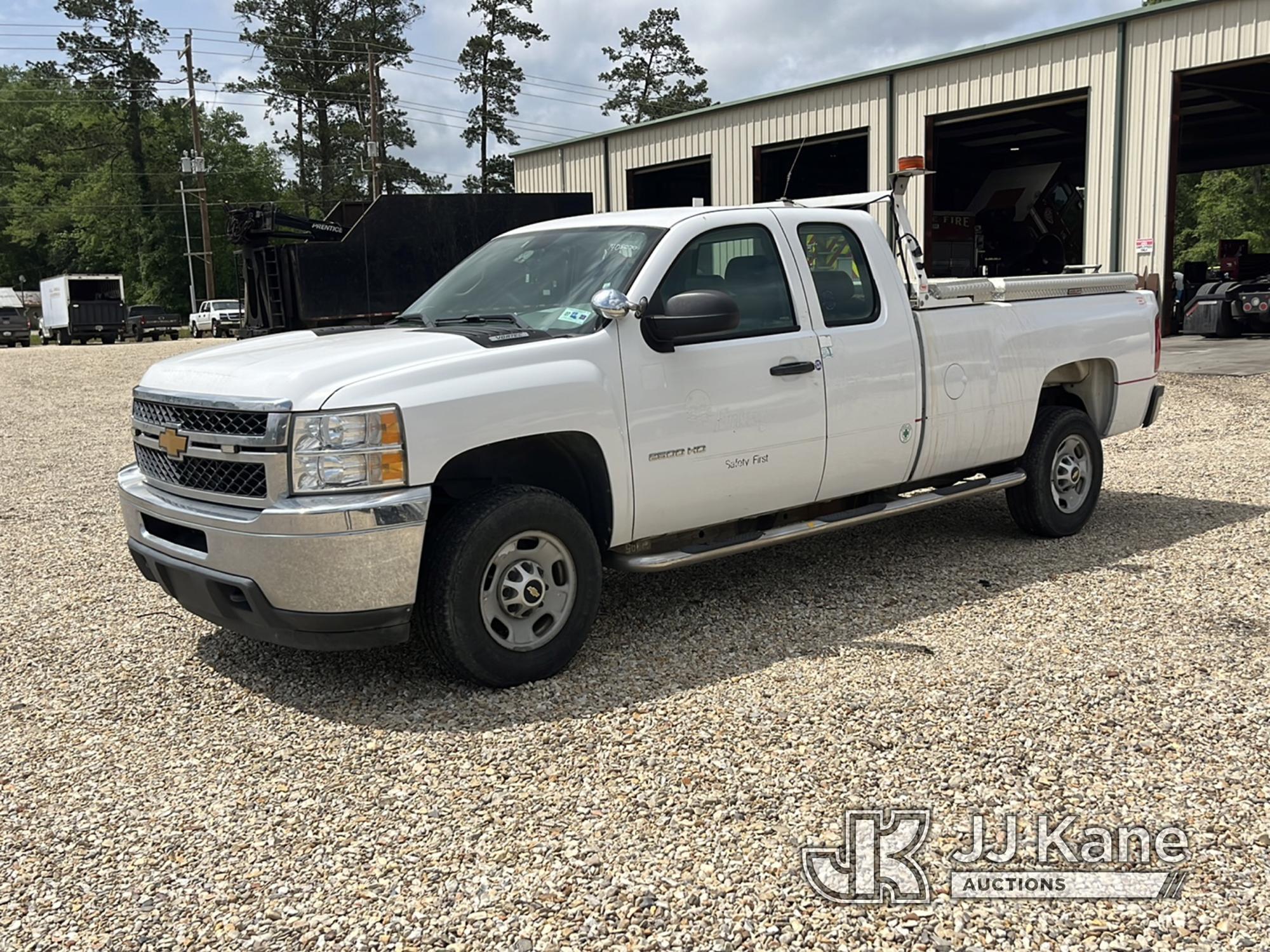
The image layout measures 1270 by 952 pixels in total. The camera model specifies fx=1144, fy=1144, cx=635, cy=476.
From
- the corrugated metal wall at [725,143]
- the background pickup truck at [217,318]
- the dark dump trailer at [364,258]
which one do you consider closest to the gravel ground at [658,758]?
the dark dump trailer at [364,258]

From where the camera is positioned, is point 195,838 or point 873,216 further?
point 873,216

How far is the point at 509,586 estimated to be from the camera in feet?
15.2

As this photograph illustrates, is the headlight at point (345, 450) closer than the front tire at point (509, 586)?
Yes

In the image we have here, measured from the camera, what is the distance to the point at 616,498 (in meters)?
4.89

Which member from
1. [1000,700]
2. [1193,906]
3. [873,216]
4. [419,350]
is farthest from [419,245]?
[1193,906]

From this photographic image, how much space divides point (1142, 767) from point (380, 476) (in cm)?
286

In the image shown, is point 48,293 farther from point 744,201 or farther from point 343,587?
point 343,587

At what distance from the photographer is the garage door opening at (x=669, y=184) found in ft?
94.4

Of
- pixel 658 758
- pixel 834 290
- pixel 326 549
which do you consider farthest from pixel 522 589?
pixel 834 290

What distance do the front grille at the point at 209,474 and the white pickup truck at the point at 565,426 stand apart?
12 mm

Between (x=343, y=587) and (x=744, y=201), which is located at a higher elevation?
(x=744, y=201)

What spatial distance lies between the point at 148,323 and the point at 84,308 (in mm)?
3244

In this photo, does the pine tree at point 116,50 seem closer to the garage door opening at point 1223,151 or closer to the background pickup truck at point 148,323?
the background pickup truck at point 148,323

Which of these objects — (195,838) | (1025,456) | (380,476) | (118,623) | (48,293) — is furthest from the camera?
(48,293)
